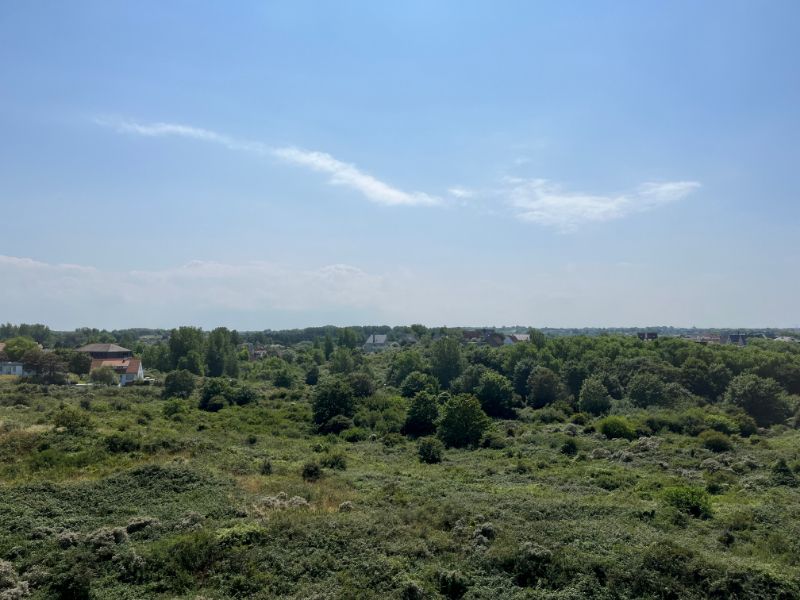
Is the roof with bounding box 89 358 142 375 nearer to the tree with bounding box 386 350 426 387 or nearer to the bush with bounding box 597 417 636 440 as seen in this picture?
the tree with bounding box 386 350 426 387

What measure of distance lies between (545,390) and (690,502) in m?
36.4

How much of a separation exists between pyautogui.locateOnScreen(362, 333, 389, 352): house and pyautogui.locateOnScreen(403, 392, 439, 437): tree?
9155cm

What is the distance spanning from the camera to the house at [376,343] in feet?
449

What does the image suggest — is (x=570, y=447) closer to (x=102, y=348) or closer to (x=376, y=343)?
(x=102, y=348)

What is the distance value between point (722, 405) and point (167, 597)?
52414mm

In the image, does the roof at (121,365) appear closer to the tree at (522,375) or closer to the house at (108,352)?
the house at (108,352)

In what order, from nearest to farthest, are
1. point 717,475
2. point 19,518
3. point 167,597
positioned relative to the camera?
point 167,597, point 19,518, point 717,475

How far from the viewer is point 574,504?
19.5 meters

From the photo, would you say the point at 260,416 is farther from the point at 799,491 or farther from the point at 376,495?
the point at 799,491

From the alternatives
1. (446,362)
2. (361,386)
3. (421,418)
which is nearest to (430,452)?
(421,418)

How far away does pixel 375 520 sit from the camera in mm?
17094

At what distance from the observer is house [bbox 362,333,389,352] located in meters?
137

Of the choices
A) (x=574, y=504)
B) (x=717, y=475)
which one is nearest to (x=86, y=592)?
(x=574, y=504)

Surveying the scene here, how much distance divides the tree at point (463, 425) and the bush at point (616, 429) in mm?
9466
